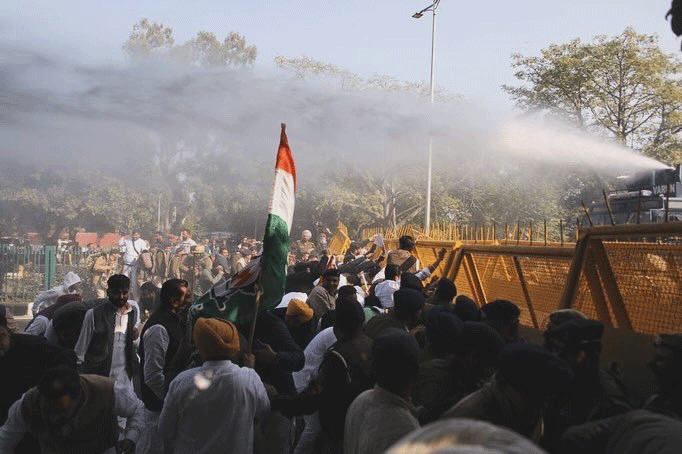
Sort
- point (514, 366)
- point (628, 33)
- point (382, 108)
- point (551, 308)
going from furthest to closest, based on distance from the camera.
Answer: point (628, 33), point (382, 108), point (551, 308), point (514, 366)

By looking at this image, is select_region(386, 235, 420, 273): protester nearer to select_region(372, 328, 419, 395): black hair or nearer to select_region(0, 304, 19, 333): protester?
select_region(0, 304, 19, 333): protester

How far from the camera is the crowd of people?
8.77ft

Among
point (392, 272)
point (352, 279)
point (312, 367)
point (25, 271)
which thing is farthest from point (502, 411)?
point (25, 271)

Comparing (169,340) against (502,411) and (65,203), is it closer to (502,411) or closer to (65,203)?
(502,411)

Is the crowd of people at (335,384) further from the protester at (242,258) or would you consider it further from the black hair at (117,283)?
the protester at (242,258)

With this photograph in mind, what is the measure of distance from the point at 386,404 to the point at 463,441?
76.7 inches

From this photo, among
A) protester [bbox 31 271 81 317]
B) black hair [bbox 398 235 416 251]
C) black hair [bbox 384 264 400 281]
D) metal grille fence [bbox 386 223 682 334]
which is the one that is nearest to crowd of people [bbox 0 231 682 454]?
metal grille fence [bbox 386 223 682 334]

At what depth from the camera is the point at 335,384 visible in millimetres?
4328

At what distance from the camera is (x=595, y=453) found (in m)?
2.30

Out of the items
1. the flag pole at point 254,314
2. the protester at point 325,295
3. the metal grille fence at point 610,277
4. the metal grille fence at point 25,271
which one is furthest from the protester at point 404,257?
the metal grille fence at point 25,271

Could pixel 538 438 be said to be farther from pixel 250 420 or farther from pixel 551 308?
pixel 551 308

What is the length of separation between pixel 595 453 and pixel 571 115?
23328 mm

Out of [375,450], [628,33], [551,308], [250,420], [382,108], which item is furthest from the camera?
[628,33]

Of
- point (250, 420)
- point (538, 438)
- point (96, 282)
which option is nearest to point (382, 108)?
point (96, 282)
